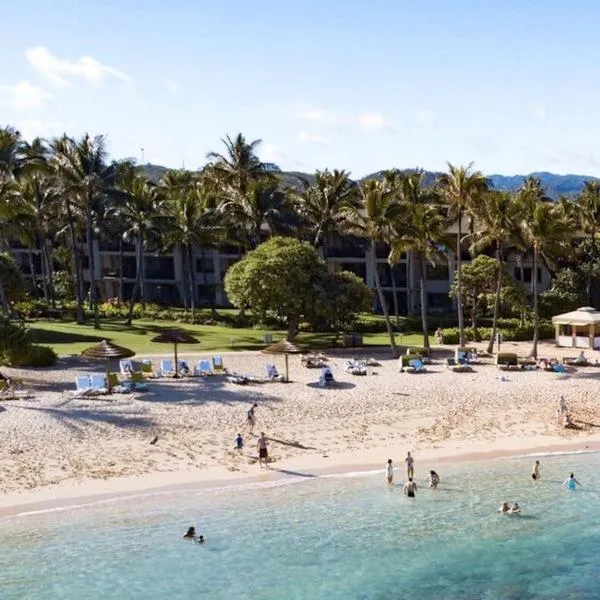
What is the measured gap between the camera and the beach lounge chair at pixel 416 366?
123 feet

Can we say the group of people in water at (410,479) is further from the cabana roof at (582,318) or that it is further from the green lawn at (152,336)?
the cabana roof at (582,318)

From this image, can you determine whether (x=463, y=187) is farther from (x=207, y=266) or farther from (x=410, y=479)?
(x=207, y=266)

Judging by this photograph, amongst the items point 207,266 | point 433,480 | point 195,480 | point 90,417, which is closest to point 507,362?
point 433,480

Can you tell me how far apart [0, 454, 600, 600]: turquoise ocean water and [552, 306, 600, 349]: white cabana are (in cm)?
2177

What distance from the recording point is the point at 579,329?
46.8 metres

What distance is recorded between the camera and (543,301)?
187 feet

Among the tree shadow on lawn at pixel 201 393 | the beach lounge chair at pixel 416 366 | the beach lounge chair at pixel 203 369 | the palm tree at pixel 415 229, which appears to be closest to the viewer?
the tree shadow on lawn at pixel 201 393

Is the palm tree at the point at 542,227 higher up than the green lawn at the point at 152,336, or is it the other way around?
the palm tree at the point at 542,227

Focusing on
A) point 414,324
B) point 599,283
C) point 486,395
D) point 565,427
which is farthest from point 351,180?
point 565,427

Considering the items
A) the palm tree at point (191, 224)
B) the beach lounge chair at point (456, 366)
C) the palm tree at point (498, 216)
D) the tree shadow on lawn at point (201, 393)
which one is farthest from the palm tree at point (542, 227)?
the palm tree at point (191, 224)

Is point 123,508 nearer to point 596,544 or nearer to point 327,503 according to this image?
point 327,503

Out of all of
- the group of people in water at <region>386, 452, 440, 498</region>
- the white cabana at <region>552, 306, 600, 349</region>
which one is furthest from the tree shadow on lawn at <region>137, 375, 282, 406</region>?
the white cabana at <region>552, 306, 600, 349</region>

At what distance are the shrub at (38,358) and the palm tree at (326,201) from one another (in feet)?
75.8

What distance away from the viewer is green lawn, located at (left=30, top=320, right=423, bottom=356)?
43.5 metres
